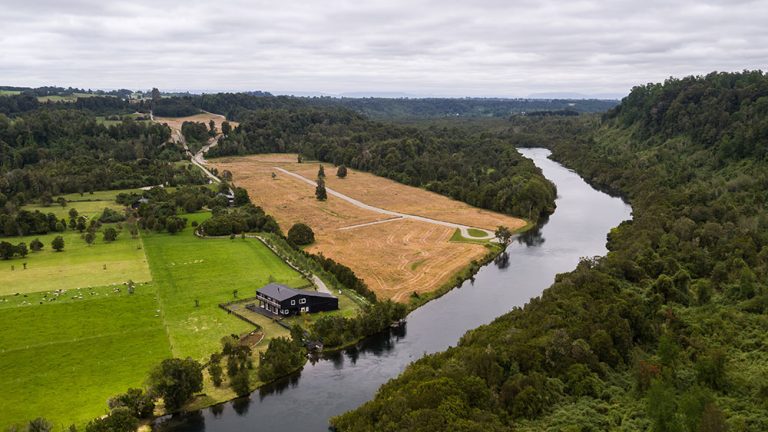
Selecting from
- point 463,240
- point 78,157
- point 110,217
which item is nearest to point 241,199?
point 110,217

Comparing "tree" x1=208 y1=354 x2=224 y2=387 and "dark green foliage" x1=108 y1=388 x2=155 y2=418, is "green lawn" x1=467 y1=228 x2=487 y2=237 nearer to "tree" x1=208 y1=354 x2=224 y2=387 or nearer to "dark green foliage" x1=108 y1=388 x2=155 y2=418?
"tree" x1=208 y1=354 x2=224 y2=387

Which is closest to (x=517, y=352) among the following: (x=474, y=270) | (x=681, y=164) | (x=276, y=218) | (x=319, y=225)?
(x=474, y=270)

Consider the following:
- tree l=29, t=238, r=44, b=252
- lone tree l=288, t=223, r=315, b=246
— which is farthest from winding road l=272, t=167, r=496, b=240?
tree l=29, t=238, r=44, b=252

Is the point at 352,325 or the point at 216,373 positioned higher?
the point at 352,325

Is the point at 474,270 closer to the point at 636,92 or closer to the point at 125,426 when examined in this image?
the point at 125,426

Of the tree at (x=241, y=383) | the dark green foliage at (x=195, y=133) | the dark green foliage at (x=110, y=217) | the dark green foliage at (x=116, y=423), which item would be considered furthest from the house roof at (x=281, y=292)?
the dark green foliage at (x=195, y=133)

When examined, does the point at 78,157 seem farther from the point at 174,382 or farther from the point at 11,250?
the point at 174,382
